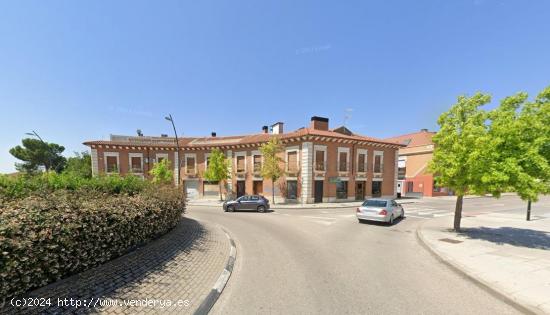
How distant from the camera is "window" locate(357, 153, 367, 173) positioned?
24191 millimetres

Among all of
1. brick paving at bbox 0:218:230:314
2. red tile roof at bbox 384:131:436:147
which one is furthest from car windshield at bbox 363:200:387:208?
red tile roof at bbox 384:131:436:147

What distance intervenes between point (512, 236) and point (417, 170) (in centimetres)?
2696

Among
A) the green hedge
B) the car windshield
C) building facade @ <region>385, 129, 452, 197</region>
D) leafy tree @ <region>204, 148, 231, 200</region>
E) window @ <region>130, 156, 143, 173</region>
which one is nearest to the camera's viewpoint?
the green hedge

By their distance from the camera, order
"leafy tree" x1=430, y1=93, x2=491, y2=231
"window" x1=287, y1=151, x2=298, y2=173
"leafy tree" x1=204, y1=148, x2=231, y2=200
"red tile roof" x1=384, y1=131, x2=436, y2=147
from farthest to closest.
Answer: "red tile roof" x1=384, y1=131, x2=436, y2=147 < "leafy tree" x1=204, y1=148, x2=231, y2=200 < "window" x1=287, y1=151, x2=298, y2=173 < "leafy tree" x1=430, y1=93, x2=491, y2=231

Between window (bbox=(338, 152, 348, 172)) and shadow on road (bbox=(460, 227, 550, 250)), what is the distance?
43.0 ft

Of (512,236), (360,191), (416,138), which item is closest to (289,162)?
(360,191)

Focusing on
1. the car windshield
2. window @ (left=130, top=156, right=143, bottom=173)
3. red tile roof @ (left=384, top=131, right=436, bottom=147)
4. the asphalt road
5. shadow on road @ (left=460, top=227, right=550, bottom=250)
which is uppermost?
red tile roof @ (left=384, top=131, right=436, bottom=147)

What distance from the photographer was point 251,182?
25328 millimetres

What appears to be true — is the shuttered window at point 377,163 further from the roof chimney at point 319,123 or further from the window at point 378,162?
the roof chimney at point 319,123

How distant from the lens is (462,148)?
812 centimetres

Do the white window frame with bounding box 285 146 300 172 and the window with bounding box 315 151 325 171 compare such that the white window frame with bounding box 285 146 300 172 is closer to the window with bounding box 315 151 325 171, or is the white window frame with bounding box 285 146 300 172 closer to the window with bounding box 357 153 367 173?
the window with bounding box 315 151 325 171

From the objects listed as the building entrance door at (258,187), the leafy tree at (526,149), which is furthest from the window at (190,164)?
the leafy tree at (526,149)

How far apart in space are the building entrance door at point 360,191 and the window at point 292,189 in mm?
7020

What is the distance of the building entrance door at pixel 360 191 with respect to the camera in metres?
24.2
